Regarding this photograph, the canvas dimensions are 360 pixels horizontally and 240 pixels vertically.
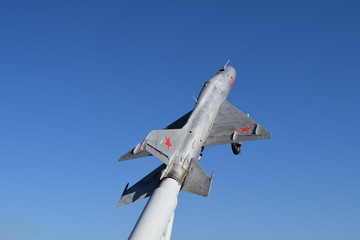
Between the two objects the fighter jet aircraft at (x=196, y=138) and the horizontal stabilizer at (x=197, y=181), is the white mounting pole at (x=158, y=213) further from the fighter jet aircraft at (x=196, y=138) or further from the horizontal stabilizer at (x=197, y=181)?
the horizontal stabilizer at (x=197, y=181)

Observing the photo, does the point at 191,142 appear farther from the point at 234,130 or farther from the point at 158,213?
the point at 158,213

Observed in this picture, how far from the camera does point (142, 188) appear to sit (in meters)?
27.4

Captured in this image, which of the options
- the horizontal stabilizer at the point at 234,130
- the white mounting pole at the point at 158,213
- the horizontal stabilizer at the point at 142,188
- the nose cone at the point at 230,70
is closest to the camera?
the white mounting pole at the point at 158,213

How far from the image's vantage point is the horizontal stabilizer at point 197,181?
1016 inches

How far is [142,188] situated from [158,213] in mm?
5645

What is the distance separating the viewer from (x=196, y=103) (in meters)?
32.3

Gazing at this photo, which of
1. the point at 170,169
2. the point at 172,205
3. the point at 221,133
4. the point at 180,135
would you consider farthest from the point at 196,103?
the point at 172,205

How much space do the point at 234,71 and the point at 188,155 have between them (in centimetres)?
1644

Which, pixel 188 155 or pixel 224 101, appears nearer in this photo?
pixel 188 155

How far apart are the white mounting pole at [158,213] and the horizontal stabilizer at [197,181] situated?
52.4 inches

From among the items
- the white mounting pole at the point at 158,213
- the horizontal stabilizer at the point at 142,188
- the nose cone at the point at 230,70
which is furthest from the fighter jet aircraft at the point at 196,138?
the white mounting pole at the point at 158,213

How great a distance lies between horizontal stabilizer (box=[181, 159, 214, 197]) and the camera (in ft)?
84.6

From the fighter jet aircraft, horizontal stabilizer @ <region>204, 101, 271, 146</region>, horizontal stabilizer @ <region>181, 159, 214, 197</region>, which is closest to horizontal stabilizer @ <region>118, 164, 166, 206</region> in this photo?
the fighter jet aircraft

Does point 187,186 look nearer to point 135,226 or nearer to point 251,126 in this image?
point 135,226
